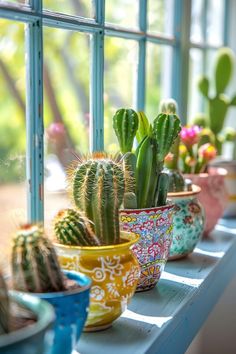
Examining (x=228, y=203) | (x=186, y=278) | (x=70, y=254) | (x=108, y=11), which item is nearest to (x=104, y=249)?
(x=70, y=254)

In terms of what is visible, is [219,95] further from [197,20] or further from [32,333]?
[32,333]

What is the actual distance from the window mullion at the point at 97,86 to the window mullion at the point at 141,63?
257mm

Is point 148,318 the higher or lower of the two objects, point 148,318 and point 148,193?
the lower

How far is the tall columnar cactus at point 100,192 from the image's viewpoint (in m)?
0.96

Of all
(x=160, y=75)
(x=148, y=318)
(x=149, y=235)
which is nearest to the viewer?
(x=148, y=318)

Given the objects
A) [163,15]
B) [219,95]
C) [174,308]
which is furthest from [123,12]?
[174,308]

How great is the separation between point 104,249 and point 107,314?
0.10 m

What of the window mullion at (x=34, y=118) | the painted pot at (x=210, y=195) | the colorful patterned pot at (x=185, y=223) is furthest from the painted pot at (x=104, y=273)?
the painted pot at (x=210, y=195)

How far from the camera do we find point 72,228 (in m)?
0.93

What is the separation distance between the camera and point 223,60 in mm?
1876

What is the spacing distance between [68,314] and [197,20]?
150cm

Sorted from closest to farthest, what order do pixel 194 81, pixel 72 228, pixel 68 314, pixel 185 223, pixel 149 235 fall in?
pixel 68 314 → pixel 72 228 → pixel 149 235 → pixel 185 223 → pixel 194 81

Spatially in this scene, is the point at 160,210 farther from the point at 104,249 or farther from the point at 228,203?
the point at 228,203

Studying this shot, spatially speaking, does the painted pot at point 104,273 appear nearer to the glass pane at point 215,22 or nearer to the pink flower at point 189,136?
the pink flower at point 189,136
